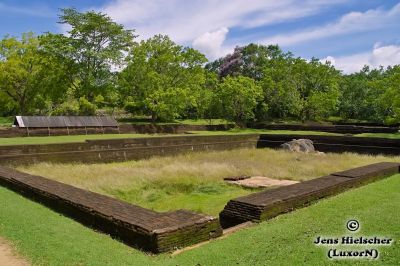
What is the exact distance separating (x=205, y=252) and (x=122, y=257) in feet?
3.44

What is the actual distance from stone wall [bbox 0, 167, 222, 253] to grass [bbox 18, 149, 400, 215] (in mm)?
3130

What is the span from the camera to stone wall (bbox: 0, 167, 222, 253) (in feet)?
16.8

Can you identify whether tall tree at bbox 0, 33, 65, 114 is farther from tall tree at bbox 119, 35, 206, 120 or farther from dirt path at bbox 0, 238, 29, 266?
dirt path at bbox 0, 238, 29, 266

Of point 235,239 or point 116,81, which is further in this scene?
point 116,81

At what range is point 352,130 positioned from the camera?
28328mm

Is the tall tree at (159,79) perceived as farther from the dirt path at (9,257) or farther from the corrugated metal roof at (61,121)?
the dirt path at (9,257)

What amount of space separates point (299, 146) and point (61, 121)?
45.0 ft

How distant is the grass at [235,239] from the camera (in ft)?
15.0

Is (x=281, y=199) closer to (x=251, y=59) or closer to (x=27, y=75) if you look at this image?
(x=27, y=75)

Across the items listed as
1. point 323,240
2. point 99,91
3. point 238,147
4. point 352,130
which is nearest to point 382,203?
point 323,240

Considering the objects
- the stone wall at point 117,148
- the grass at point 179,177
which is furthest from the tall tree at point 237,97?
the grass at point 179,177

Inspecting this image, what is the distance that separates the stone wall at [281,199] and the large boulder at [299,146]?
446 inches

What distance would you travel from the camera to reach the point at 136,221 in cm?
550

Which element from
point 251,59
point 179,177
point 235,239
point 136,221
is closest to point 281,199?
point 235,239
